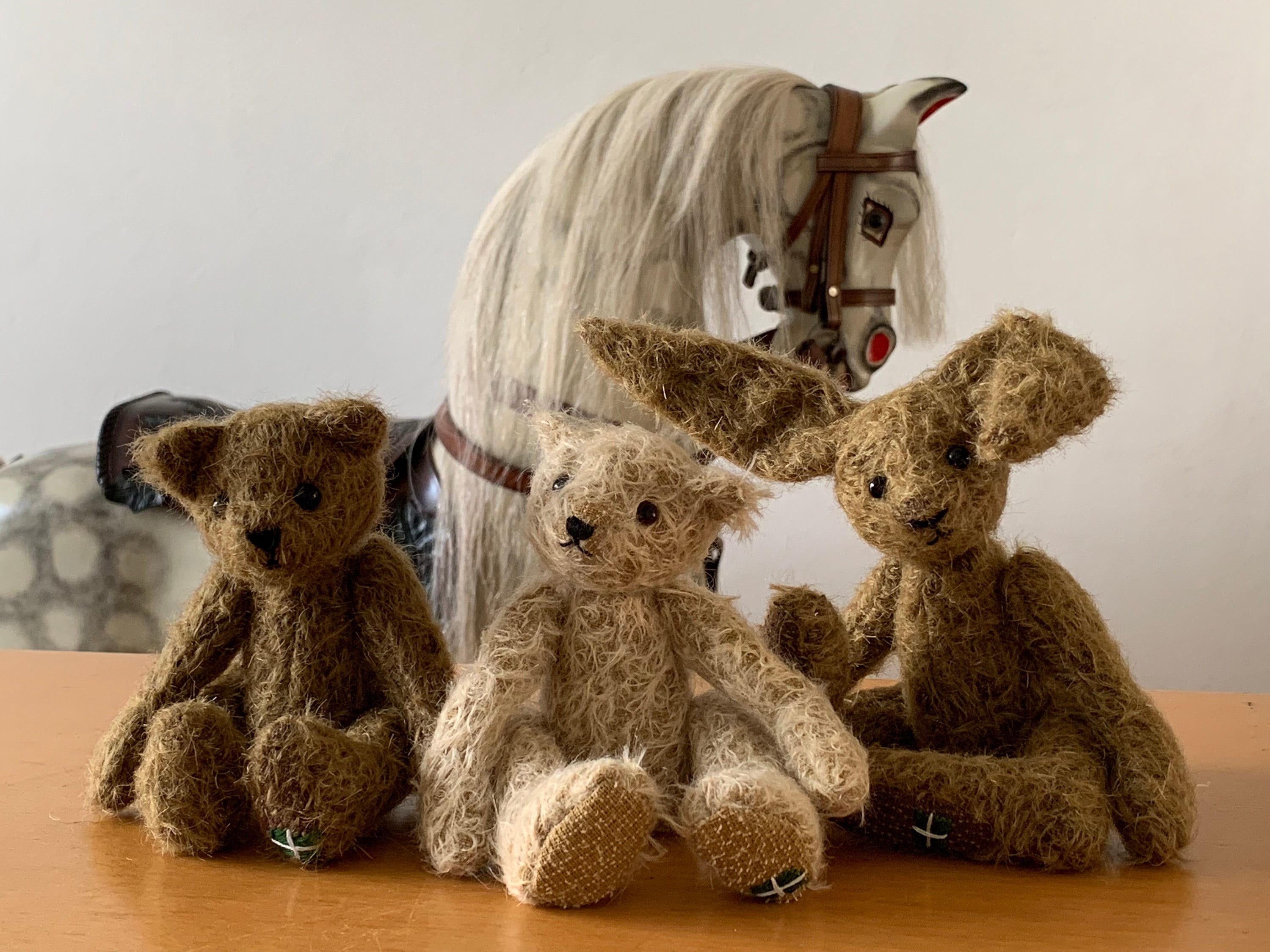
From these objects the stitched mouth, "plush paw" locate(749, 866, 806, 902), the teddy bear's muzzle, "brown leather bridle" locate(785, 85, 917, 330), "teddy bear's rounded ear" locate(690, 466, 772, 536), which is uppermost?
"brown leather bridle" locate(785, 85, 917, 330)

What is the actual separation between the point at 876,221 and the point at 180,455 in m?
0.60

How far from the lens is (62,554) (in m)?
1.09

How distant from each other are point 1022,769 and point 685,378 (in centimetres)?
21

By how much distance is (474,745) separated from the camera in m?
0.45

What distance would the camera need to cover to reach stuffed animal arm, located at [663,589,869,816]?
1.41ft

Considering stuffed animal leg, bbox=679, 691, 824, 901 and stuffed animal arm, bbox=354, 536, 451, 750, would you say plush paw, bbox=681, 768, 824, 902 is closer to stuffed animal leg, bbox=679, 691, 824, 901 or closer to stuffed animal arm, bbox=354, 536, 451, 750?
stuffed animal leg, bbox=679, 691, 824, 901

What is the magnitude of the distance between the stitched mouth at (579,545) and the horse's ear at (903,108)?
0.54 meters

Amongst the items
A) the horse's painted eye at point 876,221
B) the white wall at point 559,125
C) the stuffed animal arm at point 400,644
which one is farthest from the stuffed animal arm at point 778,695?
the white wall at point 559,125

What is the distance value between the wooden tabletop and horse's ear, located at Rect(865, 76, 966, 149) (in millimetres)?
549

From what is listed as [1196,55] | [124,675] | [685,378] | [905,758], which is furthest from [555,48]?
[905,758]

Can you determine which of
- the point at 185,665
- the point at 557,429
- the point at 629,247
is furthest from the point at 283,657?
the point at 629,247

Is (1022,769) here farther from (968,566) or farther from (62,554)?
(62,554)

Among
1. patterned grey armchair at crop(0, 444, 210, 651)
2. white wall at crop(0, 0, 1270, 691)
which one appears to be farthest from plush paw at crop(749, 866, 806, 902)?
white wall at crop(0, 0, 1270, 691)

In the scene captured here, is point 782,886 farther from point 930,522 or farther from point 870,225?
point 870,225
